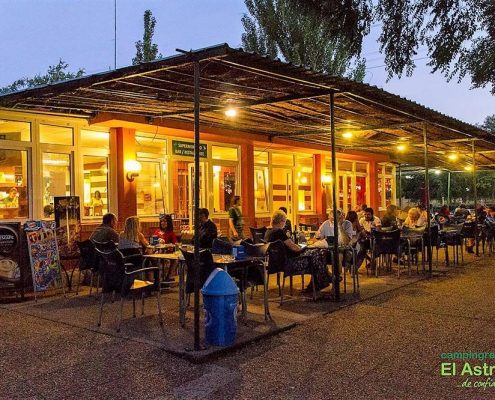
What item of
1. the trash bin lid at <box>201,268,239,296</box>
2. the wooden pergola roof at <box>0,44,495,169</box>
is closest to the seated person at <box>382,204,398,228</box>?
the wooden pergola roof at <box>0,44,495,169</box>

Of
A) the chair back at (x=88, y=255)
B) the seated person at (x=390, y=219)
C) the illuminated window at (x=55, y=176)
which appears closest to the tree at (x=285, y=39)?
the seated person at (x=390, y=219)

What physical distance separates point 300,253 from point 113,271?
2.82 metres

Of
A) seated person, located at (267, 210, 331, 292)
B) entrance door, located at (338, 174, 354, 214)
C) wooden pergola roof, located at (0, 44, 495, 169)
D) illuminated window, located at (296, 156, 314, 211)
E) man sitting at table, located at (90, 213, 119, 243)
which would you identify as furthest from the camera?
entrance door, located at (338, 174, 354, 214)

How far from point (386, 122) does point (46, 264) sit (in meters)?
7.03

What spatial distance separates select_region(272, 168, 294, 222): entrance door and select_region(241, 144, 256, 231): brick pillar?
1.63m

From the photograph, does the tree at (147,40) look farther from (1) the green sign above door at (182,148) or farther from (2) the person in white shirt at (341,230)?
(2) the person in white shirt at (341,230)

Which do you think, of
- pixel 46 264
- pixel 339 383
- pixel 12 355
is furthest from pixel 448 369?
pixel 46 264

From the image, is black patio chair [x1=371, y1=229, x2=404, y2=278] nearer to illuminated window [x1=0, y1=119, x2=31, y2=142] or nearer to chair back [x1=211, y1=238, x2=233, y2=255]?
chair back [x1=211, y1=238, x2=233, y2=255]

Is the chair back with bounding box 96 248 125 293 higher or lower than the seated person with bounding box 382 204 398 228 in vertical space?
lower

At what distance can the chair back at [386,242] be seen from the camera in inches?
382

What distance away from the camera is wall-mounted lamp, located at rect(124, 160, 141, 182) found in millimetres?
11273

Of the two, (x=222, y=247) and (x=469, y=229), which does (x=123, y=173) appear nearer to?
(x=222, y=247)

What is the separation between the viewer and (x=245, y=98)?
26.6 feet

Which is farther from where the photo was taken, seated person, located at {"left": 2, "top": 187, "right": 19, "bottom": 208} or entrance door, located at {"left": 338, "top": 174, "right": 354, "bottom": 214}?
entrance door, located at {"left": 338, "top": 174, "right": 354, "bottom": 214}
